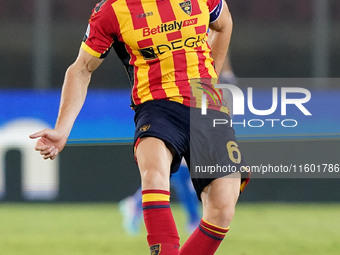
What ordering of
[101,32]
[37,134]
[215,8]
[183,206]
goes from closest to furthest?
[37,134] → [101,32] → [215,8] → [183,206]

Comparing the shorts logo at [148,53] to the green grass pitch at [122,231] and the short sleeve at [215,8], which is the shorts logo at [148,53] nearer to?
the short sleeve at [215,8]

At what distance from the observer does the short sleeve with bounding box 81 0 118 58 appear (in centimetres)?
221

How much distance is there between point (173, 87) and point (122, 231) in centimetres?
173

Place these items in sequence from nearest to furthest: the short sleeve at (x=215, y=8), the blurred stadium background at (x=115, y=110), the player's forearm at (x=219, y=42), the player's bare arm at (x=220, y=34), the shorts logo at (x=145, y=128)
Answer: the shorts logo at (x=145, y=128) < the short sleeve at (x=215, y=8) < the player's bare arm at (x=220, y=34) < the player's forearm at (x=219, y=42) < the blurred stadium background at (x=115, y=110)

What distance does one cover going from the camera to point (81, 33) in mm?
4762

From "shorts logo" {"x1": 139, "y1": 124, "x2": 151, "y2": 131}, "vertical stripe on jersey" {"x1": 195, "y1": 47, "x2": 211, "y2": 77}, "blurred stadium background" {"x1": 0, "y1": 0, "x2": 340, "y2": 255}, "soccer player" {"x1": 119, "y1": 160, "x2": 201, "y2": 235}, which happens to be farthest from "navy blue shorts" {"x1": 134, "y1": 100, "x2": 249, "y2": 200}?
"blurred stadium background" {"x1": 0, "y1": 0, "x2": 340, "y2": 255}

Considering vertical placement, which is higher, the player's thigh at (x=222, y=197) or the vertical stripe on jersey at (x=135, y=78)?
the vertical stripe on jersey at (x=135, y=78)

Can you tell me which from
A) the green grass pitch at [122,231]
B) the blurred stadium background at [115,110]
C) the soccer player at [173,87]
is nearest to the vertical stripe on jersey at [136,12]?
the soccer player at [173,87]

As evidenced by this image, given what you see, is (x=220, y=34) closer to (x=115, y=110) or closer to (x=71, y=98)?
(x=71, y=98)

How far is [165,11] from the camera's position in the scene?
2.24 m

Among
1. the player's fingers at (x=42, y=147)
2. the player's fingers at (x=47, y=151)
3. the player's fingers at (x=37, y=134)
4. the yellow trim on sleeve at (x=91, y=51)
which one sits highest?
the yellow trim on sleeve at (x=91, y=51)

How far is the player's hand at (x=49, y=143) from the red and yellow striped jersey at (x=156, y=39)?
1.33 ft

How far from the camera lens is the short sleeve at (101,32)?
7.25ft

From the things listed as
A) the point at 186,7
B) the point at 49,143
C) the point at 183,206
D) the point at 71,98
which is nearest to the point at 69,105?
the point at 71,98
